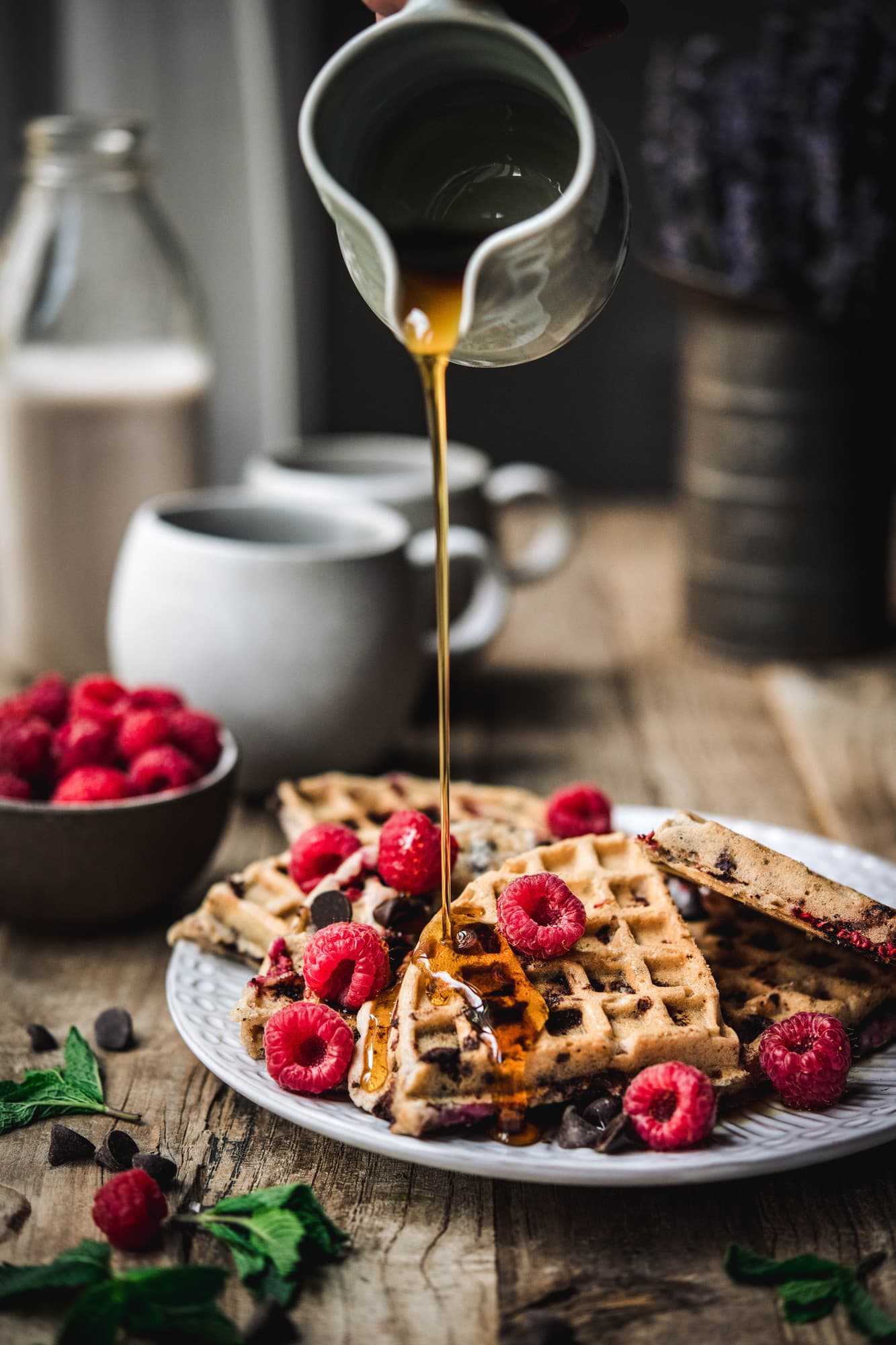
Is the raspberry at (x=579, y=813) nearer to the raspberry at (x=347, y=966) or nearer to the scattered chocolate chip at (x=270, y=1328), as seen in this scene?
the raspberry at (x=347, y=966)

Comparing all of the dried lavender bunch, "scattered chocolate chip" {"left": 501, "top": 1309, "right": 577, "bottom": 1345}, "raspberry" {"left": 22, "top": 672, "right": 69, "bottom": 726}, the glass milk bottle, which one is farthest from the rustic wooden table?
the dried lavender bunch

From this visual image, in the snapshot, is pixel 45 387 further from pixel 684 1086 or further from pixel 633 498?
pixel 633 498

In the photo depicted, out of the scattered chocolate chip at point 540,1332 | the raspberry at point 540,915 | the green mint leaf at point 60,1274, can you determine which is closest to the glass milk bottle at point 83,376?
the raspberry at point 540,915

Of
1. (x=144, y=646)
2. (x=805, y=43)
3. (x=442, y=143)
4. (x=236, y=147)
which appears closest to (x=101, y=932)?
(x=144, y=646)

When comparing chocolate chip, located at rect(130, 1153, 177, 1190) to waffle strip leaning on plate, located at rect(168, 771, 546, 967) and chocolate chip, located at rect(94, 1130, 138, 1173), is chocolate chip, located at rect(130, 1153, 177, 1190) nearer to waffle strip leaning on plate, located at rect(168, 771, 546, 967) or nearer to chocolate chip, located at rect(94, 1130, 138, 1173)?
chocolate chip, located at rect(94, 1130, 138, 1173)

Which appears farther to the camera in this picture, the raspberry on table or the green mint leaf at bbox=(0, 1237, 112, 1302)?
the raspberry on table

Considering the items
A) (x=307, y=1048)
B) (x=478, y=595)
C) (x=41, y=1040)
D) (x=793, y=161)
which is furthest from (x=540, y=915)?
(x=793, y=161)

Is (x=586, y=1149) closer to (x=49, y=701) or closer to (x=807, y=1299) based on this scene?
(x=807, y=1299)
